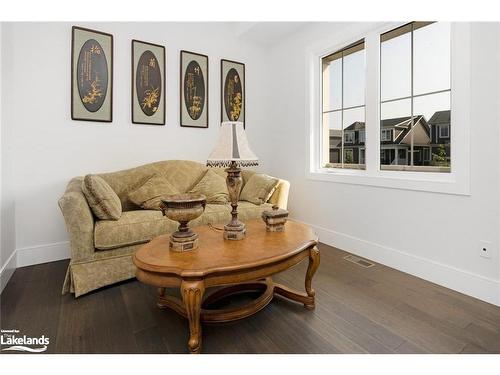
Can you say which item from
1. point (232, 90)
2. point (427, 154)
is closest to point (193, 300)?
point (427, 154)

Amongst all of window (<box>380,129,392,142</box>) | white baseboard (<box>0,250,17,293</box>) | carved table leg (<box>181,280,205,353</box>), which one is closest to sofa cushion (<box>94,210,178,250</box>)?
white baseboard (<box>0,250,17,293</box>)

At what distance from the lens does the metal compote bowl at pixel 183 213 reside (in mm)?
1546

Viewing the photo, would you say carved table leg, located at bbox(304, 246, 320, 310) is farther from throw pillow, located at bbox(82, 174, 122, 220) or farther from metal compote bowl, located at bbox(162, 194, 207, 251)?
throw pillow, located at bbox(82, 174, 122, 220)

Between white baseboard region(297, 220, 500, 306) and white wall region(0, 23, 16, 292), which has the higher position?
white wall region(0, 23, 16, 292)

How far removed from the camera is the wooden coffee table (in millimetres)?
1378

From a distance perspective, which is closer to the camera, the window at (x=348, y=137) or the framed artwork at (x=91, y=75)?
the framed artwork at (x=91, y=75)

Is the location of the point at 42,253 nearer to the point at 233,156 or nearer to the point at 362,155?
the point at 233,156

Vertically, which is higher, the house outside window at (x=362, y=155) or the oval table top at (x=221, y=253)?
the house outside window at (x=362, y=155)

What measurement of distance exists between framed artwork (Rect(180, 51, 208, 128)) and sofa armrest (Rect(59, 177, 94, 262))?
1.76 m

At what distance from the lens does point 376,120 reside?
9.11 ft

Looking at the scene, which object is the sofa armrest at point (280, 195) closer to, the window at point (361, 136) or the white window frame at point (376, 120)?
the white window frame at point (376, 120)

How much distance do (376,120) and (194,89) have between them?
7.16 ft

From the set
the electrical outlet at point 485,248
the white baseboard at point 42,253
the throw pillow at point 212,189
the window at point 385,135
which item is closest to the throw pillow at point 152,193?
the throw pillow at point 212,189

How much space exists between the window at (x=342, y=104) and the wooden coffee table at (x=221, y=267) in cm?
158
